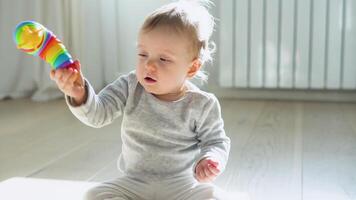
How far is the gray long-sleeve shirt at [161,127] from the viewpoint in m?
0.87

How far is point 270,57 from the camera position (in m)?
2.13

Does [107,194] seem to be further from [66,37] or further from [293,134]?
[66,37]

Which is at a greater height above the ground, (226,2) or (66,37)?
(226,2)

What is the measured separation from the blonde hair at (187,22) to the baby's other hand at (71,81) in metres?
0.14

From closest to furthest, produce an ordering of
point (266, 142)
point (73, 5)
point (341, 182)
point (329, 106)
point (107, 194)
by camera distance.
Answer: point (107, 194) → point (341, 182) → point (266, 142) → point (329, 106) → point (73, 5)

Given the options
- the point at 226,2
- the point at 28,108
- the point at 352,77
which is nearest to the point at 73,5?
the point at 28,108

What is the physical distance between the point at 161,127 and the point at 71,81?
186 mm

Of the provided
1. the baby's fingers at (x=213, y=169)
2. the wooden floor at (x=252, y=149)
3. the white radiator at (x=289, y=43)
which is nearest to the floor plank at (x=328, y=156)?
the wooden floor at (x=252, y=149)

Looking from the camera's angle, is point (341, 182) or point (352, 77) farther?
point (352, 77)

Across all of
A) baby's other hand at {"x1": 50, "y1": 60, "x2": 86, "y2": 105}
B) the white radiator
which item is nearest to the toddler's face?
baby's other hand at {"x1": 50, "y1": 60, "x2": 86, "y2": 105}

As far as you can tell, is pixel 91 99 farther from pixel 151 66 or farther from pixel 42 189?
pixel 42 189

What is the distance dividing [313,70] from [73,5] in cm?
104

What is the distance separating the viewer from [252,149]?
1404mm

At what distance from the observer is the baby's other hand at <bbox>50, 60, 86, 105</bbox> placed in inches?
29.4
